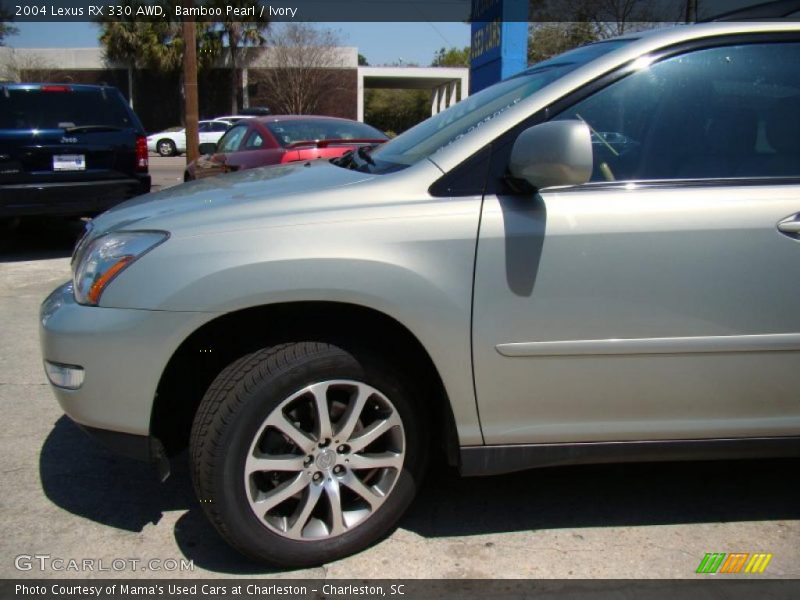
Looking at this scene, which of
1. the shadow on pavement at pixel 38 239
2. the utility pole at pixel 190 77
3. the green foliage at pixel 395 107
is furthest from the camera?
the green foliage at pixel 395 107

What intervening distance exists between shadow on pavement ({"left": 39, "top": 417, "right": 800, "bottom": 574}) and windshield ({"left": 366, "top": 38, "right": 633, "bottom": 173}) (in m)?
1.45

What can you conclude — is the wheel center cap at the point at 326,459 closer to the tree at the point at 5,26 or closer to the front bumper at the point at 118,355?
the front bumper at the point at 118,355

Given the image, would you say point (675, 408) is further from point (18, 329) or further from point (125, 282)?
point (18, 329)

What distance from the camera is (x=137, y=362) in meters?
2.38

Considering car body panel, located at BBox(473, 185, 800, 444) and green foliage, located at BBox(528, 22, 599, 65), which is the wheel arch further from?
green foliage, located at BBox(528, 22, 599, 65)

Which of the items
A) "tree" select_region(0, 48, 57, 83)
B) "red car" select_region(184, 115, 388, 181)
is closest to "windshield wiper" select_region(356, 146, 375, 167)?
"red car" select_region(184, 115, 388, 181)

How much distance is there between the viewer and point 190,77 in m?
12.0

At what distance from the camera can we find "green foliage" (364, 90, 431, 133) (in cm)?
5181

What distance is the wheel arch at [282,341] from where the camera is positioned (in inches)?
97.3

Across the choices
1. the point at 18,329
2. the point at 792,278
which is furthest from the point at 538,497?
the point at 18,329

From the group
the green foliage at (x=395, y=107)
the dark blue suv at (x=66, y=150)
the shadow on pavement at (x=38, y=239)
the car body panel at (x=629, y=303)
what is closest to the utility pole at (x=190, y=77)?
the shadow on pavement at (x=38, y=239)

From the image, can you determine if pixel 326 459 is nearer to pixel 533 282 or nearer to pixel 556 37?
pixel 533 282

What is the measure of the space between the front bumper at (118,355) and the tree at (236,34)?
123 ft

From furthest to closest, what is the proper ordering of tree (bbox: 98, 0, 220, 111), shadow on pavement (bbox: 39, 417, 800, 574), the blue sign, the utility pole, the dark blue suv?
tree (bbox: 98, 0, 220, 111) < the utility pole < the blue sign < the dark blue suv < shadow on pavement (bbox: 39, 417, 800, 574)
